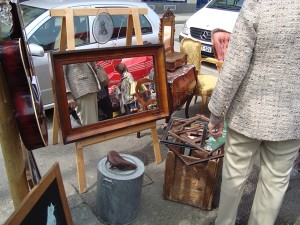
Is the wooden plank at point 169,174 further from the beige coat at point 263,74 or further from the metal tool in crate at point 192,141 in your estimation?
the beige coat at point 263,74

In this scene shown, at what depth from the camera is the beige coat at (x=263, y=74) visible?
64.1 inches

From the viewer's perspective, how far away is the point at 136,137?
3.88m

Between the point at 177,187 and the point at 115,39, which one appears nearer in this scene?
the point at 177,187

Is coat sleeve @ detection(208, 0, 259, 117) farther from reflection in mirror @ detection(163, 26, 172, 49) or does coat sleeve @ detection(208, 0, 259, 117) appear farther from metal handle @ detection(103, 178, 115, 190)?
reflection in mirror @ detection(163, 26, 172, 49)

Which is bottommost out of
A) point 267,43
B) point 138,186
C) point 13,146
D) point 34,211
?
point 138,186

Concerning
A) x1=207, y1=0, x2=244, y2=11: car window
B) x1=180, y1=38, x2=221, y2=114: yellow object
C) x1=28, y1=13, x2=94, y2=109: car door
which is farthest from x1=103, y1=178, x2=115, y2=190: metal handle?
x1=207, y1=0, x2=244, y2=11: car window

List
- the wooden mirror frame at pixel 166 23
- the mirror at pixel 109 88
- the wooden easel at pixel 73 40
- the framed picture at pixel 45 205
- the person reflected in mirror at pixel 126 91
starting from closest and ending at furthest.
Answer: the framed picture at pixel 45 205, the mirror at pixel 109 88, the wooden easel at pixel 73 40, the person reflected in mirror at pixel 126 91, the wooden mirror frame at pixel 166 23

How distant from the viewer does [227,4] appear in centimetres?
720

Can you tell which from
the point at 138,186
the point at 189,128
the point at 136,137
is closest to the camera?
the point at 138,186

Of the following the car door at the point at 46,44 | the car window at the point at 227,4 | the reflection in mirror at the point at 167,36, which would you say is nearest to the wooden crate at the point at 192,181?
Result: the reflection in mirror at the point at 167,36

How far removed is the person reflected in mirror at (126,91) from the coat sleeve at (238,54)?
124cm

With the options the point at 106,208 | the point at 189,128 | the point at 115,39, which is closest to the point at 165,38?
the point at 115,39

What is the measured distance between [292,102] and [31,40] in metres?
3.24

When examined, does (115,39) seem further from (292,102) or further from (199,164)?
(292,102)
